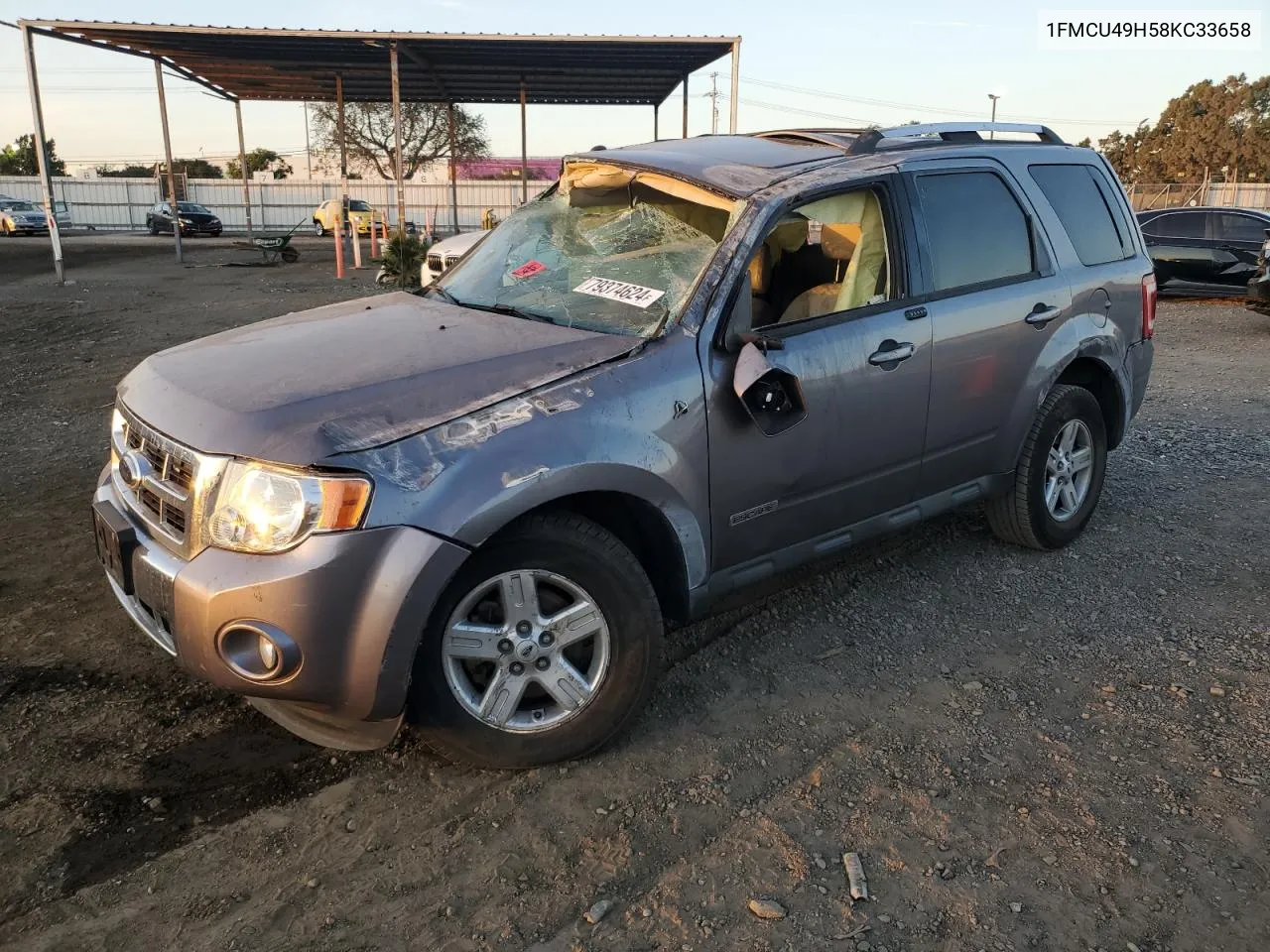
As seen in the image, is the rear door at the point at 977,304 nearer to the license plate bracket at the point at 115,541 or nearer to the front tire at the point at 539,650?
the front tire at the point at 539,650

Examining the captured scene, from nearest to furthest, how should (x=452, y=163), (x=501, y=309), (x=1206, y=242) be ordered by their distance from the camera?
(x=501, y=309) < (x=1206, y=242) < (x=452, y=163)

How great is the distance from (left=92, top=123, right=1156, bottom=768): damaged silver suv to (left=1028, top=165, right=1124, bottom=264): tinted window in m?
0.04

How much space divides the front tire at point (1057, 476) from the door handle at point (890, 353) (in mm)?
1096

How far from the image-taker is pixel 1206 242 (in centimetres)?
1427

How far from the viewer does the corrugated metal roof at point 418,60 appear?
16.9 meters

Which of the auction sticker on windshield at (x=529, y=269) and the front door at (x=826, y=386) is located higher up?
→ the auction sticker on windshield at (x=529, y=269)

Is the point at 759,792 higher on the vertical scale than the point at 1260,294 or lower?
lower

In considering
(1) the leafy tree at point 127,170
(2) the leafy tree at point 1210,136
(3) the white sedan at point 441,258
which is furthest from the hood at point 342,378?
(1) the leafy tree at point 127,170

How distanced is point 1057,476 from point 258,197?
49.6 m

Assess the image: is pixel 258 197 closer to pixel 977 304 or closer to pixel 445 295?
pixel 445 295

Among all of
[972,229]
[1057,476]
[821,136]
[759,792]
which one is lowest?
[759,792]

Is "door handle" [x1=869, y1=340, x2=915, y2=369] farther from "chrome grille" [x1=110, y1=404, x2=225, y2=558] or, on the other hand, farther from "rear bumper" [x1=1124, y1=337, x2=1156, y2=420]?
"chrome grille" [x1=110, y1=404, x2=225, y2=558]

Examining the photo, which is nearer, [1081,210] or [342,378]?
[342,378]

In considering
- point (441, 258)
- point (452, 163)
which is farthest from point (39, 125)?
point (452, 163)
